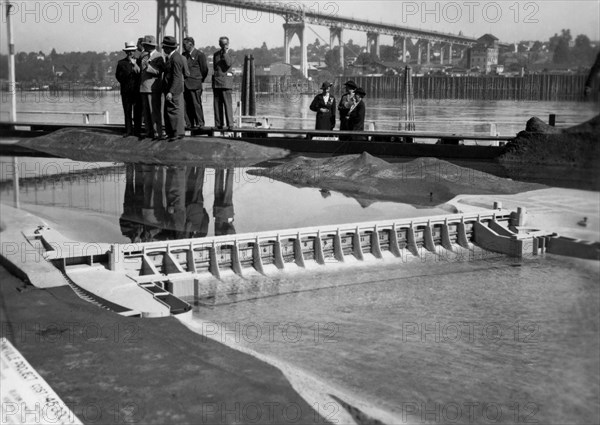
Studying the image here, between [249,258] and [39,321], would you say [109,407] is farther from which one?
[249,258]

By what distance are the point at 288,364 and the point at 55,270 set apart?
1.67 meters

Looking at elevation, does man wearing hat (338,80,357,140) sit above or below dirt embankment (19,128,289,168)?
above

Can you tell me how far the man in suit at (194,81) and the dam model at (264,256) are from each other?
20.9ft

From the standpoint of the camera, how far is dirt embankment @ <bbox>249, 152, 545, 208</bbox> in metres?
8.97

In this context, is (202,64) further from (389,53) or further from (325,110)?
(389,53)

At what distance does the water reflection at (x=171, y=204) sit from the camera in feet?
22.9

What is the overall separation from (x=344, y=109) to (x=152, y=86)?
338 centimetres

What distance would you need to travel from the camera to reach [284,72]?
46.1 metres

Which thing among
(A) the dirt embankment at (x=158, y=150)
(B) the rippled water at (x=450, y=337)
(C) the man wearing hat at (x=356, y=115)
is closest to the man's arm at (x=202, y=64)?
(A) the dirt embankment at (x=158, y=150)

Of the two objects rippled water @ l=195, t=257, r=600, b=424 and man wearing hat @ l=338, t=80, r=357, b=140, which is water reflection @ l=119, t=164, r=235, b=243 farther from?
man wearing hat @ l=338, t=80, r=357, b=140

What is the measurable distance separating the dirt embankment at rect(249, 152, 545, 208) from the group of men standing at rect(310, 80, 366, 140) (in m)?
2.95

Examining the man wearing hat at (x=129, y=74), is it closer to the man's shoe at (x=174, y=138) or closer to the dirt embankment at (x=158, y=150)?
the dirt embankment at (x=158, y=150)

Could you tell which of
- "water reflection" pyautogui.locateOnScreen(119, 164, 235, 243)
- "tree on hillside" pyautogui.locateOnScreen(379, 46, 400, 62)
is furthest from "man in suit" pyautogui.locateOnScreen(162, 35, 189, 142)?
"tree on hillside" pyautogui.locateOnScreen(379, 46, 400, 62)

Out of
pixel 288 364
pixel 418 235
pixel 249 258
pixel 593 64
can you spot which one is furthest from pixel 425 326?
pixel 593 64
